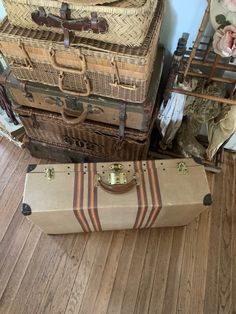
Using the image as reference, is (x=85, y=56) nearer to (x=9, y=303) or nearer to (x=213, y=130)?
(x=213, y=130)

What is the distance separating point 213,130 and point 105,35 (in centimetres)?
77

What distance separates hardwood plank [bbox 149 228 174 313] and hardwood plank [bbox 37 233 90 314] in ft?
1.25

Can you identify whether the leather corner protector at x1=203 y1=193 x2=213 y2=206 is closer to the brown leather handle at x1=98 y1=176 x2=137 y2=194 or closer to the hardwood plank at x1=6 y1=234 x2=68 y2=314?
the brown leather handle at x1=98 y1=176 x2=137 y2=194

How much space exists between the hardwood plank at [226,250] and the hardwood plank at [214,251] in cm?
2

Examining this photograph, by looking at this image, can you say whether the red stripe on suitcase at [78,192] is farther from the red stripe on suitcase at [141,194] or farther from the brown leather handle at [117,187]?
the red stripe on suitcase at [141,194]

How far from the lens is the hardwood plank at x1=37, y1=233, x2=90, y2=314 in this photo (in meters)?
1.19

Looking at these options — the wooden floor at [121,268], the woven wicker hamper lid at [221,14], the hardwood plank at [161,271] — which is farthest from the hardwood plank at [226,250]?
the woven wicker hamper lid at [221,14]

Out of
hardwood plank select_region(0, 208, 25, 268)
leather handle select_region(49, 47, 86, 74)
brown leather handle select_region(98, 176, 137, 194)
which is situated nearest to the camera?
leather handle select_region(49, 47, 86, 74)

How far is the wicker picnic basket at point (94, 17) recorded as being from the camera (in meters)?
0.75

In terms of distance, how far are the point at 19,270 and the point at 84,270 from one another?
1.04 ft

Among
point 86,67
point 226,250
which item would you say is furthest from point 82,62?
point 226,250

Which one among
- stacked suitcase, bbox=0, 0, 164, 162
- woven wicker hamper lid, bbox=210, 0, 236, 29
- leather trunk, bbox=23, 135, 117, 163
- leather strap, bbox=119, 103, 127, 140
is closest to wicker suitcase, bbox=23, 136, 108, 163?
leather trunk, bbox=23, 135, 117, 163

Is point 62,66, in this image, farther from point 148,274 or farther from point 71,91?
point 148,274

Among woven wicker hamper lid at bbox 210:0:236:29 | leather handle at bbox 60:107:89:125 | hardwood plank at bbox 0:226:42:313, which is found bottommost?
hardwood plank at bbox 0:226:42:313
